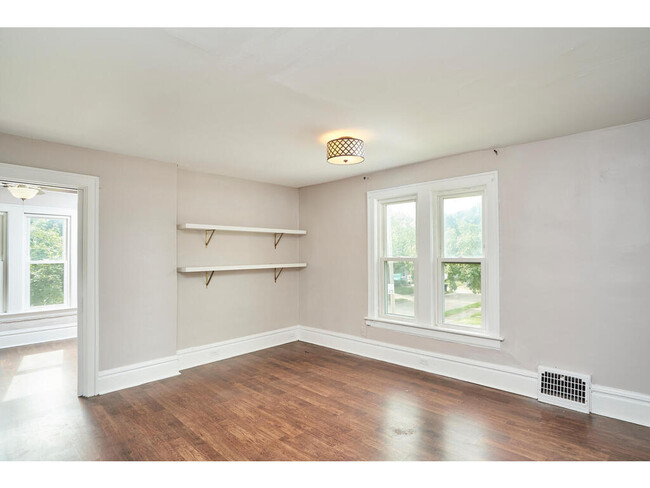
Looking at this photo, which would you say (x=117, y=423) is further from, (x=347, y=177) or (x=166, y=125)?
(x=347, y=177)

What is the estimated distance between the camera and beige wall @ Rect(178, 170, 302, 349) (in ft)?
14.7

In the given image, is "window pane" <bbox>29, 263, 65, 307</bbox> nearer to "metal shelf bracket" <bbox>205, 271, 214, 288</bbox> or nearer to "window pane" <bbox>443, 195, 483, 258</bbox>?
"metal shelf bracket" <bbox>205, 271, 214, 288</bbox>

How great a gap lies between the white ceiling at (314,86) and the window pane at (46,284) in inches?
148

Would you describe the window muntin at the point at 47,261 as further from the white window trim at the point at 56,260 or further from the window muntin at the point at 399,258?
the window muntin at the point at 399,258

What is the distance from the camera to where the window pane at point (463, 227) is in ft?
12.7

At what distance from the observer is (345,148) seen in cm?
312

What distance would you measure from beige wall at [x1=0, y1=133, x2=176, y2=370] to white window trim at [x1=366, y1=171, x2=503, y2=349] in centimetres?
257

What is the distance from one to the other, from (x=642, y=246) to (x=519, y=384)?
1643mm

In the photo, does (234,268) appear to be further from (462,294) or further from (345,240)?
(462,294)

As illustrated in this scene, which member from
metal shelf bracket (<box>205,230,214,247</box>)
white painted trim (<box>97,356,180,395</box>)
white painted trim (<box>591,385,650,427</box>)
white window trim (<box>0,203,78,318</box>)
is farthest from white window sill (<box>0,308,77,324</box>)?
white painted trim (<box>591,385,650,427</box>)

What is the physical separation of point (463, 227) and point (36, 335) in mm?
6646
